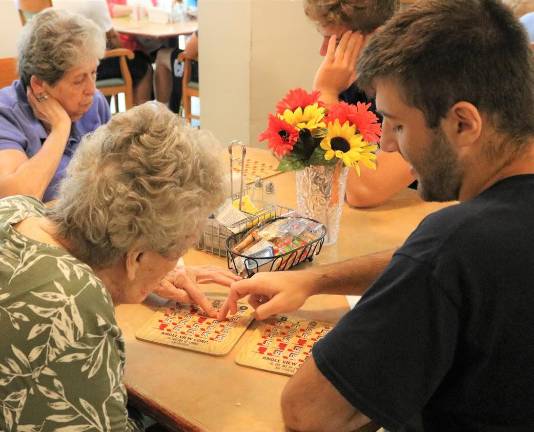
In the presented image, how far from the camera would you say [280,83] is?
360 centimetres

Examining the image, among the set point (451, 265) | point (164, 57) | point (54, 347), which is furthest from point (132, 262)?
point (164, 57)

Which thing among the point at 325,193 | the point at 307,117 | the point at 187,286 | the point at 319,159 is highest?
the point at 307,117

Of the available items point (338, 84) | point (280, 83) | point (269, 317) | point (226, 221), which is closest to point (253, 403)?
point (269, 317)

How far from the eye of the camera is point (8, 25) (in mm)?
5234

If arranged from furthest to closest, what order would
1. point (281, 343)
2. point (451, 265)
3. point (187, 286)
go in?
point (187, 286) → point (281, 343) → point (451, 265)

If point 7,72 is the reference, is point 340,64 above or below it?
above

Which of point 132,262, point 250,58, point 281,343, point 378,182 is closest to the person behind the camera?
point 132,262

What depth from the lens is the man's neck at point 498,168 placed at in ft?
3.20

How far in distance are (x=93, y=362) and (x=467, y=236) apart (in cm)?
61

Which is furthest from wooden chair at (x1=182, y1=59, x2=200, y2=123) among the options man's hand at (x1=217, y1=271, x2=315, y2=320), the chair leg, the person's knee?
man's hand at (x1=217, y1=271, x2=315, y2=320)

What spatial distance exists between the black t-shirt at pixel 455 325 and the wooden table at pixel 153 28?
16.1 feet

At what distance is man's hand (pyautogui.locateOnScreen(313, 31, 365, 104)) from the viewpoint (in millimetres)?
2080

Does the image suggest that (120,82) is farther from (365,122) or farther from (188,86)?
(365,122)

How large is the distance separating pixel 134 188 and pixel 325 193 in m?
0.74
